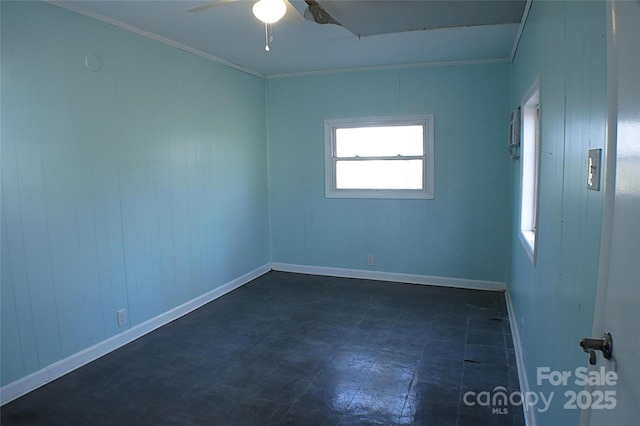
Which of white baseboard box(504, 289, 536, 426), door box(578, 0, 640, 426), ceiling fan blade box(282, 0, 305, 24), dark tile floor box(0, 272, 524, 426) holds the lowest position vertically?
dark tile floor box(0, 272, 524, 426)

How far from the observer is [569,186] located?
1.53 meters

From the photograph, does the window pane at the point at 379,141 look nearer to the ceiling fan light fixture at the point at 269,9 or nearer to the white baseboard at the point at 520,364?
the white baseboard at the point at 520,364

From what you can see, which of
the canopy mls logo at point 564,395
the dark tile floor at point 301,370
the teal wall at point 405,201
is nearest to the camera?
the canopy mls logo at point 564,395

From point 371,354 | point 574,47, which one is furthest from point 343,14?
point 371,354

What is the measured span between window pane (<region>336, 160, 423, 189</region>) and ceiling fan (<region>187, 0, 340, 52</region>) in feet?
6.37

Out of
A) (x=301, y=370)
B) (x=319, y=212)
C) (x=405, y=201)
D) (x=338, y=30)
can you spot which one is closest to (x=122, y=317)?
(x=301, y=370)

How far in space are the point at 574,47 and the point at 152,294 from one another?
3.45m

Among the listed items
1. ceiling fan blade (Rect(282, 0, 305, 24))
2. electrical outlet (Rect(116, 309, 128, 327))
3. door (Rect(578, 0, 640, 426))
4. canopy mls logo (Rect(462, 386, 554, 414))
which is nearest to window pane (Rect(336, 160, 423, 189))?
ceiling fan blade (Rect(282, 0, 305, 24))

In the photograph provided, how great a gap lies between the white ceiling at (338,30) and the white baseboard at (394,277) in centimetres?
243

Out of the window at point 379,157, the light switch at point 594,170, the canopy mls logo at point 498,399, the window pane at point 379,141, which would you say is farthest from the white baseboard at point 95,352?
the light switch at point 594,170

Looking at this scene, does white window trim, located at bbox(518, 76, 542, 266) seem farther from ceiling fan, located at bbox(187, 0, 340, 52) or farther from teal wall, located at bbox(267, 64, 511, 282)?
ceiling fan, located at bbox(187, 0, 340, 52)

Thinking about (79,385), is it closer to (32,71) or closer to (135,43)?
(32,71)

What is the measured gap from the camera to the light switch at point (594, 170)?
1131 mm

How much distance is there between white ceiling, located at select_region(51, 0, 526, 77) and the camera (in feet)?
9.52
